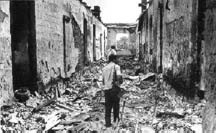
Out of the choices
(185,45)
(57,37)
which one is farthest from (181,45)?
(57,37)

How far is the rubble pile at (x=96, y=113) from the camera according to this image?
5789 mm

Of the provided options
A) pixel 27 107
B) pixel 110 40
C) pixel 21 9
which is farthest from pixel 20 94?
pixel 110 40

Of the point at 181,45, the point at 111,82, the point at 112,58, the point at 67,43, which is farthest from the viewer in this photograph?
the point at 67,43

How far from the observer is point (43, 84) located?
8281mm

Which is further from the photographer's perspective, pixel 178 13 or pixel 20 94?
pixel 178 13

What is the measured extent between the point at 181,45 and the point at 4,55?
16.5ft

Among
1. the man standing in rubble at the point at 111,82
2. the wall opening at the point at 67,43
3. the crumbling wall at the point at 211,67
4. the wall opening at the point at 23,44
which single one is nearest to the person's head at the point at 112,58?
the man standing in rubble at the point at 111,82

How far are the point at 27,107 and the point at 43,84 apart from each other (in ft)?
4.52

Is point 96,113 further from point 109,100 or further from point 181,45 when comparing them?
point 181,45

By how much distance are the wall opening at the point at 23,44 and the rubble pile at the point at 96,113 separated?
0.60 m

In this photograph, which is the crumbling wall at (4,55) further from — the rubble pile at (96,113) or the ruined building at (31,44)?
the rubble pile at (96,113)

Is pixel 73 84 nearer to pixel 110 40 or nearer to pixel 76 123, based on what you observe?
pixel 76 123

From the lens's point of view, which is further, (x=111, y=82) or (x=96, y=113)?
→ (x=96, y=113)

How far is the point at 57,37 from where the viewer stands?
1012 centimetres
